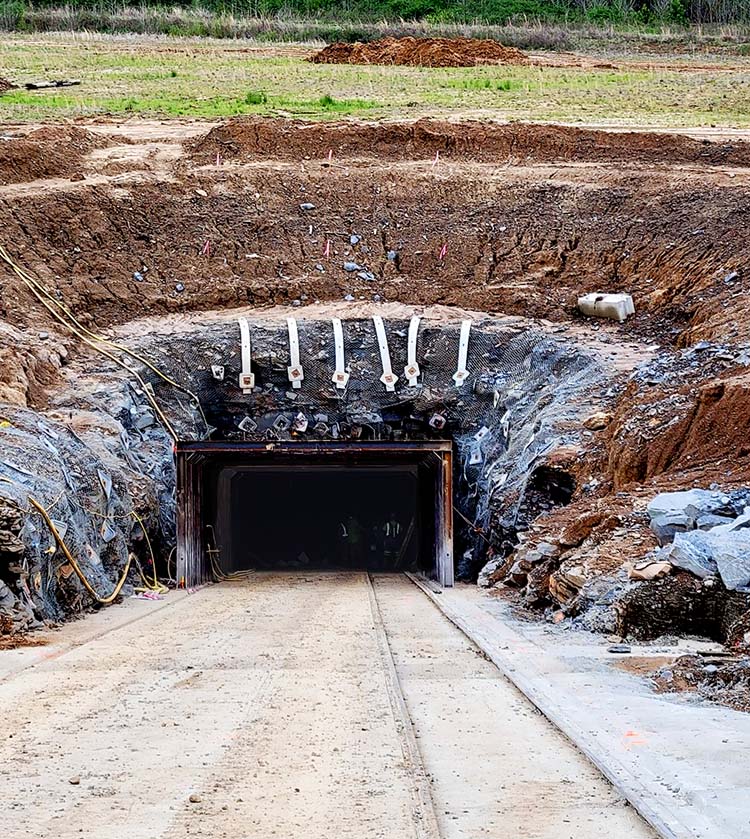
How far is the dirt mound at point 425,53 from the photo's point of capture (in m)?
47.0

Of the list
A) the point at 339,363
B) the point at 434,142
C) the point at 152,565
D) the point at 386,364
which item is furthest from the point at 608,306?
the point at 152,565

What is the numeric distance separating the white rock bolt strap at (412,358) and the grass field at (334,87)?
12.6 meters

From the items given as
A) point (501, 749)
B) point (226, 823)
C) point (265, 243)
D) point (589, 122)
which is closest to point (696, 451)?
point (501, 749)

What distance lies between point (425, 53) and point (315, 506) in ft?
67.8

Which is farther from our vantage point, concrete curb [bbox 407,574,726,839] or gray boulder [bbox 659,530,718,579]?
gray boulder [bbox 659,530,718,579]

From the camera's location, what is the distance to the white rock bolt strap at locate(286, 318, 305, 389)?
78.9 ft

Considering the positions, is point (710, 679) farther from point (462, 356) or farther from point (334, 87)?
point (334, 87)

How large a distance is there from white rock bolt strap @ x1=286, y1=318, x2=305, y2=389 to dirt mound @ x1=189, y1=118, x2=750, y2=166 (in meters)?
7.60

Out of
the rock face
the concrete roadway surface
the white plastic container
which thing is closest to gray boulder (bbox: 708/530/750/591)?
the rock face

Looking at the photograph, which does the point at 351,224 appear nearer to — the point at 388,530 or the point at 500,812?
the point at 388,530

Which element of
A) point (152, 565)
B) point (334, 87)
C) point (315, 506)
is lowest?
point (315, 506)

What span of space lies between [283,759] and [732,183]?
21.7 m

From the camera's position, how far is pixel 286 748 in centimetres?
798

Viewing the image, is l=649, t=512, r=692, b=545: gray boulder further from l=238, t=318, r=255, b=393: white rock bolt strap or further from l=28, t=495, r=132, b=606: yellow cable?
l=238, t=318, r=255, b=393: white rock bolt strap
